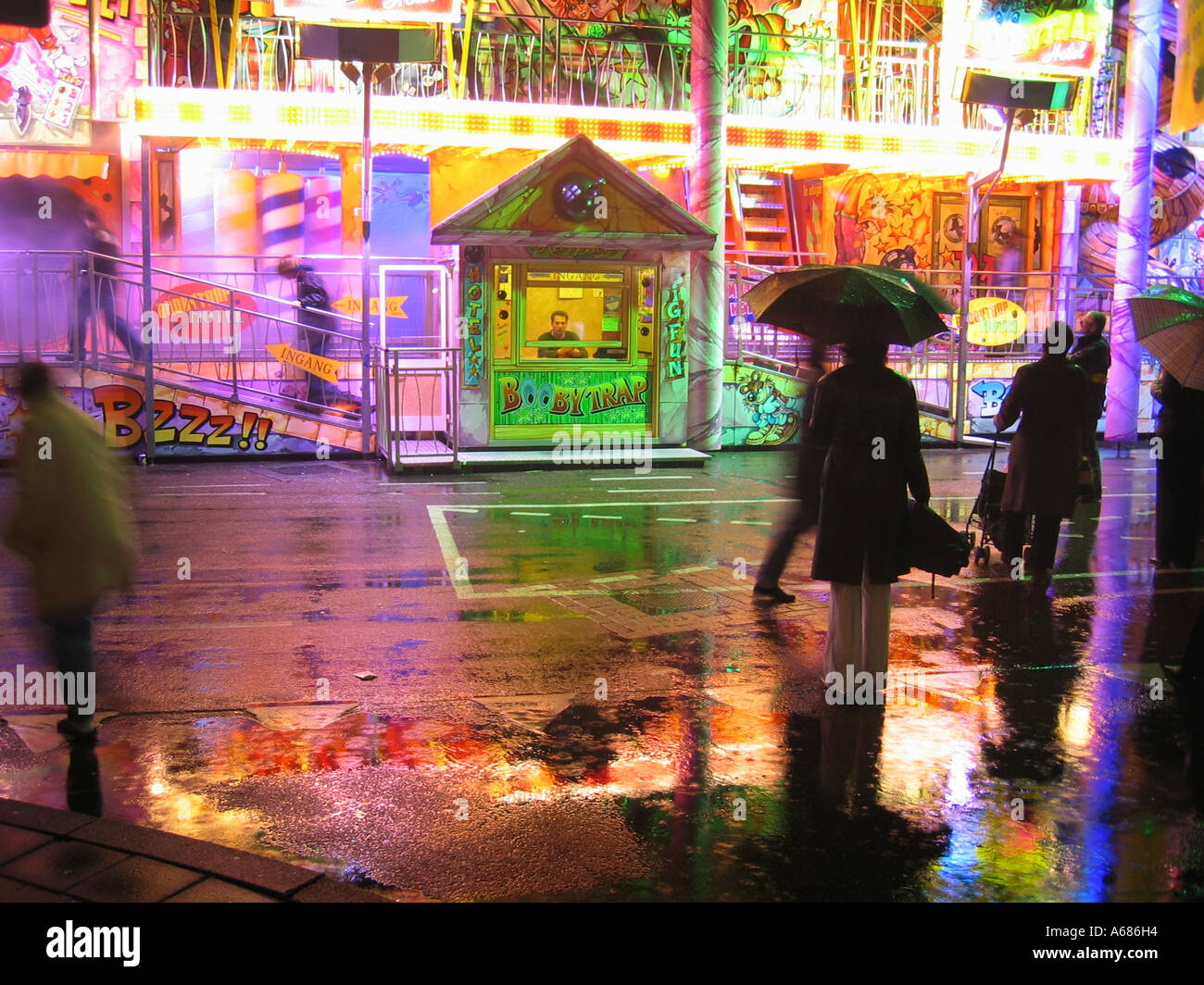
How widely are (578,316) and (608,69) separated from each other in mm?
5526

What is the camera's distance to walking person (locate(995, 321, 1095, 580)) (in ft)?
29.6

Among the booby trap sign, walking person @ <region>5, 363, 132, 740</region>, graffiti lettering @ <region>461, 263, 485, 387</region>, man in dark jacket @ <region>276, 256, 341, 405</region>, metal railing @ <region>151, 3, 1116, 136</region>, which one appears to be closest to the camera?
walking person @ <region>5, 363, 132, 740</region>

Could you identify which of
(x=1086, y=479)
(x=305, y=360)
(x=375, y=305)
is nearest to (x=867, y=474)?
(x=1086, y=479)

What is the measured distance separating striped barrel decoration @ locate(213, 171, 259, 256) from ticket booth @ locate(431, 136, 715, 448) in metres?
4.50

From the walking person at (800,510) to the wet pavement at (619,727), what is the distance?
0.21 meters

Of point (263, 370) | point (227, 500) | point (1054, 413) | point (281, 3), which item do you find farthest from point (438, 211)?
point (1054, 413)

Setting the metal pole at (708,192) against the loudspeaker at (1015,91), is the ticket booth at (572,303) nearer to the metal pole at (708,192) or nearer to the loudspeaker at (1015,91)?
the metal pole at (708,192)

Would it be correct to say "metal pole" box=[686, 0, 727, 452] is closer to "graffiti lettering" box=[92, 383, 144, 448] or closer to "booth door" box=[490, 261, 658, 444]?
"booth door" box=[490, 261, 658, 444]

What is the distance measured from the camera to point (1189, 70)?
23.1 ft

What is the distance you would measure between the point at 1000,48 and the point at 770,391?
5.53 meters

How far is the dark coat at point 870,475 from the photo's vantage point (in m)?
6.12

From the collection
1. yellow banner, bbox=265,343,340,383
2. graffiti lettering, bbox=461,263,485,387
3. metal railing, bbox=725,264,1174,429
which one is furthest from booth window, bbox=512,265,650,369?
yellow banner, bbox=265,343,340,383

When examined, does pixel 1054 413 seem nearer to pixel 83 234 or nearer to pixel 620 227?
pixel 620 227

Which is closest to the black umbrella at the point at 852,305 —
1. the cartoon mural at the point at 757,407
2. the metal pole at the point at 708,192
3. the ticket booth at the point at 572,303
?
the ticket booth at the point at 572,303
